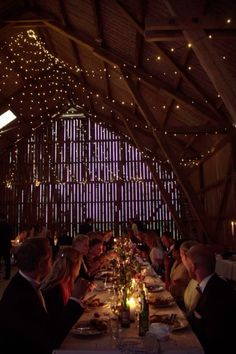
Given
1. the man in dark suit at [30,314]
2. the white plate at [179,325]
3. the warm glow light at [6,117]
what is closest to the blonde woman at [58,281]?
the man in dark suit at [30,314]

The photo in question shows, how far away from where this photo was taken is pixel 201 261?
2404 millimetres

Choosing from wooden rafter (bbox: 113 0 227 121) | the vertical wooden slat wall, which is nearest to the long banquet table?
wooden rafter (bbox: 113 0 227 121)

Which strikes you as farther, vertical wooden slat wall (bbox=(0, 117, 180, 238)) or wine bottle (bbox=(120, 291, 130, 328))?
vertical wooden slat wall (bbox=(0, 117, 180, 238))

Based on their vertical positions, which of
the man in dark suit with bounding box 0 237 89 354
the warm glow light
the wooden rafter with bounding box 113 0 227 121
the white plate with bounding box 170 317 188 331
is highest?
the warm glow light

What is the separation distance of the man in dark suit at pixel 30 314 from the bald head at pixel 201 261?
0.77 metres

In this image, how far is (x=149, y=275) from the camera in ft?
16.9

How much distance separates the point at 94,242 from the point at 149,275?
131cm

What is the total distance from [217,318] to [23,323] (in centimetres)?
106

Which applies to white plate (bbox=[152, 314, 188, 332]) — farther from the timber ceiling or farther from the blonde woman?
the timber ceiling

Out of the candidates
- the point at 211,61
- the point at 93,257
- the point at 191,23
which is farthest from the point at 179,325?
the point at 93,257

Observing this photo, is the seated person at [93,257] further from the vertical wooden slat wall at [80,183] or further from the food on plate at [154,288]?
the vertical wooden slat wall at [80,183]

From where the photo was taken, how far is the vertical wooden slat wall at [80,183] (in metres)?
15.0

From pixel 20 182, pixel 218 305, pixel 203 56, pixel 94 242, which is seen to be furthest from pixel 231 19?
pixel 20 182

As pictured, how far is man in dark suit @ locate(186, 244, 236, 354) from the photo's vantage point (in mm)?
2057
